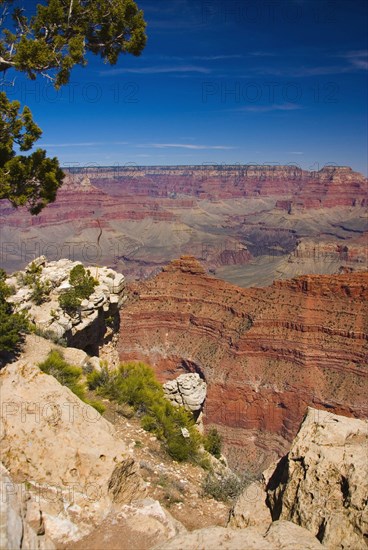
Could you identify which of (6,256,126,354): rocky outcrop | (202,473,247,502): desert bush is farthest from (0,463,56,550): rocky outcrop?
(6,256,126,354): rocky outcrop

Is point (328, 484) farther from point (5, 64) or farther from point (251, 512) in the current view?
point (5, 64)

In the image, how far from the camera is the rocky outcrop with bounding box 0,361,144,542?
20.7 feet

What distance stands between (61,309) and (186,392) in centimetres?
621

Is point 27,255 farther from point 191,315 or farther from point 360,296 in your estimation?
point 360,296

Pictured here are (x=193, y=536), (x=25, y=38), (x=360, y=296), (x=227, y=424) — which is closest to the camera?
(x=193, y=536)

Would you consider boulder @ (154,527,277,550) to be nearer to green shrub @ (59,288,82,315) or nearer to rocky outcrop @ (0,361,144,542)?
rocky outcrop @ (0,361,144,542)

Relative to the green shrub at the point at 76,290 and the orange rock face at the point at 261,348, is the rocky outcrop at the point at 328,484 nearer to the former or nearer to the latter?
the green shrub at the point at 76,290

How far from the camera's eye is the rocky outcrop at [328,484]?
5.50 meters

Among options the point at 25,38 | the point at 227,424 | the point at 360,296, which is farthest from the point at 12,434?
the point at 360,296

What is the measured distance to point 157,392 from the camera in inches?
560

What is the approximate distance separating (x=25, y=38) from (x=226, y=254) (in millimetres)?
164528

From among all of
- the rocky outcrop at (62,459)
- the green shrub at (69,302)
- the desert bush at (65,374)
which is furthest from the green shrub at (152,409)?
the green shrub at (69,302)

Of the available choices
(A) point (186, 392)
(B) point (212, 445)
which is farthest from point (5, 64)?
(B) point (212, 445)

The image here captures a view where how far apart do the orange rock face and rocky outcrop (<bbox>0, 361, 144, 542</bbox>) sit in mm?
30585
